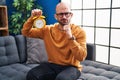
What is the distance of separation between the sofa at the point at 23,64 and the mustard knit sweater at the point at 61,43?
0.27m

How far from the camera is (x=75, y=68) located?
181 cm

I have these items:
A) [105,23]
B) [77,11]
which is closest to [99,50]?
[105,23]

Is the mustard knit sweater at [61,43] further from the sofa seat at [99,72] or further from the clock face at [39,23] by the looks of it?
the sofa seat at [99,72]

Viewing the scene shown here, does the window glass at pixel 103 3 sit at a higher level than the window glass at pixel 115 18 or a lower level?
higher

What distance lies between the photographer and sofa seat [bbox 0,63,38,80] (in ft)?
6.50

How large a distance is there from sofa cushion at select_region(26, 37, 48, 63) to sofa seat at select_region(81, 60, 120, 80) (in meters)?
0.60

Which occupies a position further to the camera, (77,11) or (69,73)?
(77,11)

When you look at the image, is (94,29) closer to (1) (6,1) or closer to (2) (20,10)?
(2) (20,10)

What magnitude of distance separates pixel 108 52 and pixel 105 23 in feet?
1.63

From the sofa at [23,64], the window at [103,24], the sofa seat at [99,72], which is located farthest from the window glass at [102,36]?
the sofa seat at [99,72]

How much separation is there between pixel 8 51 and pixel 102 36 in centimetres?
161

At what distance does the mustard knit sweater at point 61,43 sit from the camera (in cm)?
173

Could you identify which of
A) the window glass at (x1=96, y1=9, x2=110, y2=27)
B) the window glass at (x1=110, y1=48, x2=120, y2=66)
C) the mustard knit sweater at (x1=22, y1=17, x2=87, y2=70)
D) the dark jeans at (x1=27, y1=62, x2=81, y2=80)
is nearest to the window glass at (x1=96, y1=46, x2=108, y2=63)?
the window glass at (x1=110, y1=48, x2=120, y2=66)

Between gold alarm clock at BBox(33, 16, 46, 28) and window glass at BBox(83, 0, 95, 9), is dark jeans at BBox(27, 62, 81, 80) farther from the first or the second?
window glass at BBox(83, 0, 95, 9)
